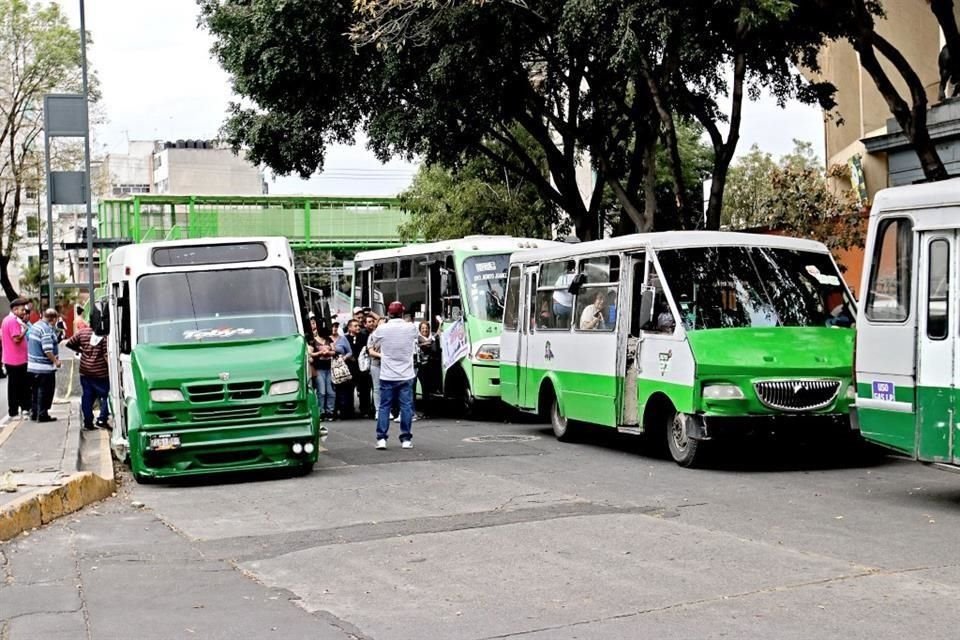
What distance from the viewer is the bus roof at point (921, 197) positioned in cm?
1052

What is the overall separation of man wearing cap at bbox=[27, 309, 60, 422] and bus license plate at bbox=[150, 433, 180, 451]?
6.35 metres

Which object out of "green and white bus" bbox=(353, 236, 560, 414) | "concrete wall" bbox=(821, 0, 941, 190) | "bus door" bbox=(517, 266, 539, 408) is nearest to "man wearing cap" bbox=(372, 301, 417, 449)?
"bus door" bbox=(517, 266, 539, 408)

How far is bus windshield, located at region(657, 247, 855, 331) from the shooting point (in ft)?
46.0

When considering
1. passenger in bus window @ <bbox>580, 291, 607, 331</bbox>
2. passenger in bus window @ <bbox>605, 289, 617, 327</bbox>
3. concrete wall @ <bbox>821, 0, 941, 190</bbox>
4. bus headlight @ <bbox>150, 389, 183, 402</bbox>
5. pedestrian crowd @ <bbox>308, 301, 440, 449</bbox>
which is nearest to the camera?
bus headlight @ <bbox>150, 389, 183, 402</bbox>

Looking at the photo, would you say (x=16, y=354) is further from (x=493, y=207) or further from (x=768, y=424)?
(x=493, y=207)

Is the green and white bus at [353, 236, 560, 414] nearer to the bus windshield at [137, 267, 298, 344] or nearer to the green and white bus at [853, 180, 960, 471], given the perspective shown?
the bus windshield at [137, 267, 298, 344]

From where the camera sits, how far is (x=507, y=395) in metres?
19.2

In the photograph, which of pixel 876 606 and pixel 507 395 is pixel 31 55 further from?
pixel 876 606

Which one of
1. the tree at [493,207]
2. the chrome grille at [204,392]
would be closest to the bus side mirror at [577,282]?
the chrome grille at [204,392]

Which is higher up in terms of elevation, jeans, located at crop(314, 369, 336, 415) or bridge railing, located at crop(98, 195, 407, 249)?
bridge railing, located at crop(98, 195, 407, 249)

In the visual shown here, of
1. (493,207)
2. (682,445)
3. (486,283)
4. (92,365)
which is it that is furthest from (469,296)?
(493,207)

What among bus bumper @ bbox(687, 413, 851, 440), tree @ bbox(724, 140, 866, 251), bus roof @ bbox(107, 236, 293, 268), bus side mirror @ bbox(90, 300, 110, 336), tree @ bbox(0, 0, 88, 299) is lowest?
bus bumper @ bbox(687, 413, 851, 440)

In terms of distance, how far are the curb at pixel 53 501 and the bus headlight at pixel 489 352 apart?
850 cm

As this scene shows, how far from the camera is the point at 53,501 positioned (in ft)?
36.1
